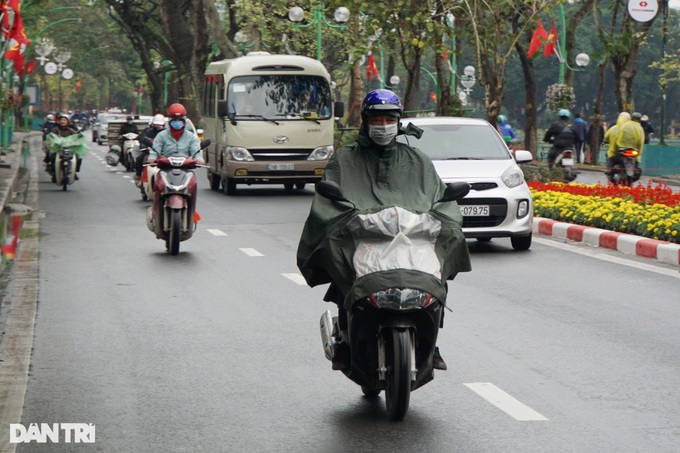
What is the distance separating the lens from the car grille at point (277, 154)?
26.1 meters

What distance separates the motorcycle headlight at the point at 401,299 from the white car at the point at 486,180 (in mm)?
9059

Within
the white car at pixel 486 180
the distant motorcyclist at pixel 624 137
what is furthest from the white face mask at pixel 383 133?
the distant motorcyclist at pixel 624 137

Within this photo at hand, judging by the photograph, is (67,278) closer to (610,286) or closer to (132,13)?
(610,286)

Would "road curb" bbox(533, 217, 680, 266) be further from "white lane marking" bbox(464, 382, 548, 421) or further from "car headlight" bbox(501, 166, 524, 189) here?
"white lane marking" bbox(464, 382, 548, 421)

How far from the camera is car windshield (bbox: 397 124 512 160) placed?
1641 cm

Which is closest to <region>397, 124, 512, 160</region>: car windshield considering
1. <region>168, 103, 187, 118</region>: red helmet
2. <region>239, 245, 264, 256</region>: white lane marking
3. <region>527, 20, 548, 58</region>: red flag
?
<region>239, 245, 264, 256</region>: white lane marking

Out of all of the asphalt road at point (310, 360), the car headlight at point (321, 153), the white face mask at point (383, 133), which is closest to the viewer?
the asphalt road at point (310, 360)

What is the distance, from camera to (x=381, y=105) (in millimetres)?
6758

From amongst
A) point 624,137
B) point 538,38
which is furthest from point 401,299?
point 538,38

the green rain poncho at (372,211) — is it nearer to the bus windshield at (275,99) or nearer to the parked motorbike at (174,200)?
the parked motorbike at (174,200)

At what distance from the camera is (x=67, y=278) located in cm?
1269

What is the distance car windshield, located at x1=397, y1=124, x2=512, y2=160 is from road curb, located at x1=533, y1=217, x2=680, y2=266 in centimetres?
148

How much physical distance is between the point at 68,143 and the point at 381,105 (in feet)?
70.7

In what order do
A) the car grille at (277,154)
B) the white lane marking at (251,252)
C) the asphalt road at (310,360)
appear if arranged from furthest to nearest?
the car grille at (277,154), the white lane marking at (251,252), the asphalt road at (310,360)
